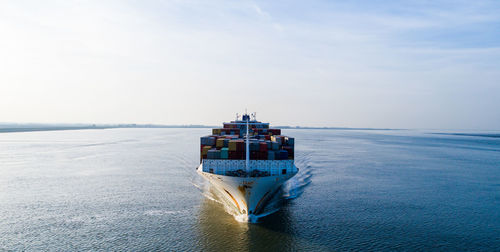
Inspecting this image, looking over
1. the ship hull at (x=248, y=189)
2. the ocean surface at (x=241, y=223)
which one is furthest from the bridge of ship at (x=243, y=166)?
the ocean surface at (x=241, y=223)

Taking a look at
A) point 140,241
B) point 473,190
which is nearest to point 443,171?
point 473,190

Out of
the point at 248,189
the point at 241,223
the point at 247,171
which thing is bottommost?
the point at 241,223

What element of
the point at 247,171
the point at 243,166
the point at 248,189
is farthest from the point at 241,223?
the point at 243,166

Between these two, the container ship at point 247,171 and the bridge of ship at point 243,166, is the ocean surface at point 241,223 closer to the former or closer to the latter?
the container ship at point 247,171

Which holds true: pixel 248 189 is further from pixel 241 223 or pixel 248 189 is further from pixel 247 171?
pixel 241 223

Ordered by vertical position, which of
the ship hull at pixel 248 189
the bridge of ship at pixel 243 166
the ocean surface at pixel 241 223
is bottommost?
the ocean surface at pixel 241 223

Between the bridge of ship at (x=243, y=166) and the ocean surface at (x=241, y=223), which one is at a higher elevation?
the bridge of ship at (x=243, y=166)

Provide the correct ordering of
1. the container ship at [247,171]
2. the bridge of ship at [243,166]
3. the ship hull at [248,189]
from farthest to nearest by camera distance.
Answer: the bridge of ship at [243,166], the container ship at [247,171], the ship hull at [248,189]

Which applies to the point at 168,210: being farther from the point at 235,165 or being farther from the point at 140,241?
the point at 235,165
